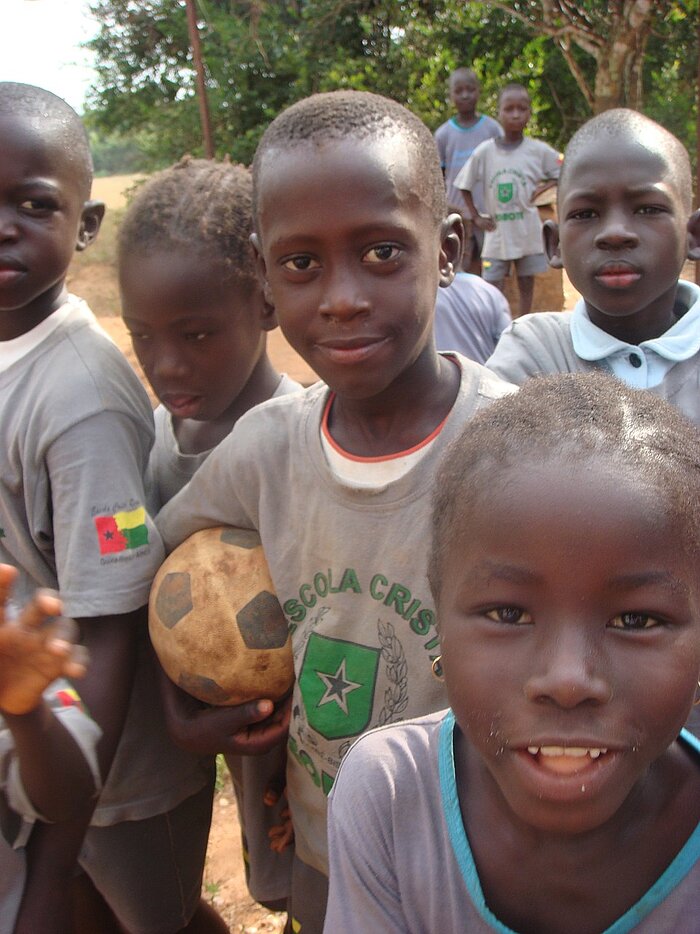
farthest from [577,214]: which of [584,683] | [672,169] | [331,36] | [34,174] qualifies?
[331,36]

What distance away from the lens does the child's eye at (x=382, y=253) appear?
5.97 feet

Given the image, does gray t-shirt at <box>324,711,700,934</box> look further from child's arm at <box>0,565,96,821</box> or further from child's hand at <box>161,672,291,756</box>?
child's hand at <box>161,672,291,756</box>

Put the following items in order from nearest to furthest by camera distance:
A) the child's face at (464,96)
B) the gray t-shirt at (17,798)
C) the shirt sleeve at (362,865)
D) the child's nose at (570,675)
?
the child's nose at (570,675) → the shirt sleeve at (362,865) → the gray t-shirt at (17,798) → the child's face at (464,96)

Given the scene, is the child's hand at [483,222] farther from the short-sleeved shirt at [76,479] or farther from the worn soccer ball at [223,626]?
the worn soccer ball at [223,626]

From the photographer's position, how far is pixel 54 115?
230 centimetres

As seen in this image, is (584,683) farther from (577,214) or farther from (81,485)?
(577,214)

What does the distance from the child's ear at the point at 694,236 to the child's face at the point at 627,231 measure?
0.36ft

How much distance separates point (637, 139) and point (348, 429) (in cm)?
113

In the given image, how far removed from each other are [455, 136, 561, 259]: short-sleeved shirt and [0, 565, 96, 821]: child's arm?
26.0ft

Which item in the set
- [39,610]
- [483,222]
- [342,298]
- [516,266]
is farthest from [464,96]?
[39,610]

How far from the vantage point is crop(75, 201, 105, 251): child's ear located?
247cm

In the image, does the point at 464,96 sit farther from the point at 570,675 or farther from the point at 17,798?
the point at 570,675

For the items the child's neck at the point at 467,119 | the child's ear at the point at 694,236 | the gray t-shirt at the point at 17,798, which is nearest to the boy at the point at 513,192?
the child's neck at the point at 467,119

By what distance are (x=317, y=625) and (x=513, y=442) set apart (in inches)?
29.0
